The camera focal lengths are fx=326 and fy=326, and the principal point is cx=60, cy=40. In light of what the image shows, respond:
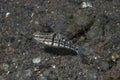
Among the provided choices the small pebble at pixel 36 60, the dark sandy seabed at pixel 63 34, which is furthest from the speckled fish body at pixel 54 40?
the small pebble at pixel 36 60

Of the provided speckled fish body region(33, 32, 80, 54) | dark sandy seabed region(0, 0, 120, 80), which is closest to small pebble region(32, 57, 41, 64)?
dark sandy seabed region(0, 0, 120, 80)

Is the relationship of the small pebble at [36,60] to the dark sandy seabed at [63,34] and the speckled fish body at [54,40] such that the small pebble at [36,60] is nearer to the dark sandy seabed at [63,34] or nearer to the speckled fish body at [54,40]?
the dark sandy seabed at [63,34]

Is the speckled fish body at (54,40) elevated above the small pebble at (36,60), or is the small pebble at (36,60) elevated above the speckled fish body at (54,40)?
the speckled fish body at (54,40)

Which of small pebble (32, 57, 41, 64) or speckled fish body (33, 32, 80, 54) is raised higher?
speckled fish body (33, 32, 80, 54)

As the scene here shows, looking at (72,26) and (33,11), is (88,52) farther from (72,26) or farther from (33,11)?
(33,11)

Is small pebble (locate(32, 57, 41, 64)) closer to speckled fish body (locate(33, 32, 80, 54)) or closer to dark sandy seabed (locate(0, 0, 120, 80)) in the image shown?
dark sandy seabed (locate(0, 0, 120, 80))

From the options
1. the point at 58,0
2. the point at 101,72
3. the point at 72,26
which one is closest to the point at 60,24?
the point at 72,26

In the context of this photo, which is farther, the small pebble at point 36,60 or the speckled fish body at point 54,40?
the speckled fish body at point 54,40

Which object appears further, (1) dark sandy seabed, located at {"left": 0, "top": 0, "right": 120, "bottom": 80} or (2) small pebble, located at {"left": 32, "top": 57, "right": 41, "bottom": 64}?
(2) small pebble, located at {"left": 32, "top": 57, "right": 41, "bottom": 64}

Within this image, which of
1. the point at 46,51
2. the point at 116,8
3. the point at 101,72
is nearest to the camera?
the point at 101,72
